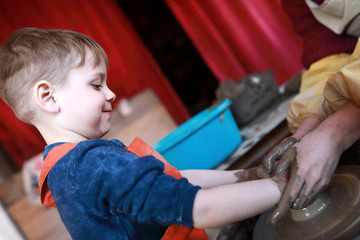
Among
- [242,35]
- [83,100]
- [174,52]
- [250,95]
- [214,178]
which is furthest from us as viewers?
[174,52]

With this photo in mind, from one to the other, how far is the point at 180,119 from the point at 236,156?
205 centimetres

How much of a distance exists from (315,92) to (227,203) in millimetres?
761

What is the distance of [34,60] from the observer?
0.87m

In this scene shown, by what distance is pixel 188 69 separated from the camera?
4.80 metres

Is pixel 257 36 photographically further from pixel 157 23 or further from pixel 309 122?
pixel 157 23

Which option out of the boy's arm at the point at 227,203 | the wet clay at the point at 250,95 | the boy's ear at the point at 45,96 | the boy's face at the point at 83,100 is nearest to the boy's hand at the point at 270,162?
the boy's arm at the point at 227,203

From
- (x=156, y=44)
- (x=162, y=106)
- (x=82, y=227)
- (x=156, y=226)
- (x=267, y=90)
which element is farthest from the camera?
(x=156, y=44)

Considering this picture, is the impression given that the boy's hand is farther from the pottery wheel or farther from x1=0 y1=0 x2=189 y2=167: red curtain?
x1=0 y1=0 x2=189 y2=167: red curtain

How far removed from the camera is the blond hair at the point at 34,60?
87cm

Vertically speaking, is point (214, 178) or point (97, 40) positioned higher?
point (97, 40)

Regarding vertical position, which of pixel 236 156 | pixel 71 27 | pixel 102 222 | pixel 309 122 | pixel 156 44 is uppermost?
pixel 71 27

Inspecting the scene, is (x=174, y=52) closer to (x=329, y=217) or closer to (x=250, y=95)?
(x=250, y=95)

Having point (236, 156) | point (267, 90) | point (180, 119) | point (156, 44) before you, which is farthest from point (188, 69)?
point (236, 156)

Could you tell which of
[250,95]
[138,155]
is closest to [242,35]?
[250,95]
